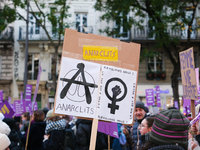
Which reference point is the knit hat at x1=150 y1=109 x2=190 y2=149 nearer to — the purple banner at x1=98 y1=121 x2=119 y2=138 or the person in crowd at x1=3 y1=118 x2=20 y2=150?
the purple banner at x1=98 y1=121 x2=119 y2=138

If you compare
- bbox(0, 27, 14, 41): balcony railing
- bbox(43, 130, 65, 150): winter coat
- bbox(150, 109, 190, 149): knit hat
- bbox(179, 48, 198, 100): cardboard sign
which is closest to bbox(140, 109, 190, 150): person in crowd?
bbox(150, 109, 190, 149): knit hat

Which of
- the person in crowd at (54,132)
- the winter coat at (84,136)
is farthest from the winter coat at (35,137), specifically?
the winter coat at (84,136)

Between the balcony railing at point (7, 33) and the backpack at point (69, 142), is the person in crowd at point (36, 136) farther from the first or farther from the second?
the balcony railing at point (7, 33)

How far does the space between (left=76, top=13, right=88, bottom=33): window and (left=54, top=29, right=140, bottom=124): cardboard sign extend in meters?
19.0

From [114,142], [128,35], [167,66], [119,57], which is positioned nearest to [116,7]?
[128,35]

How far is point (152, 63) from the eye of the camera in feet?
69.1

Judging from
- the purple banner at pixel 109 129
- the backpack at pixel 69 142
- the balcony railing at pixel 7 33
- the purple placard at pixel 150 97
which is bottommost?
the purple placard at pixel 150 97

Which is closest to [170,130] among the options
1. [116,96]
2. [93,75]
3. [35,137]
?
[116,96]

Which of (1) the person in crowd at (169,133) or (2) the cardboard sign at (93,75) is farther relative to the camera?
(2) the cardboard sign at (93,75)

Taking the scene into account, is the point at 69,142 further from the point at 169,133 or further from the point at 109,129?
the point at 169,133

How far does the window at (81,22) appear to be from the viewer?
22000 millimetres

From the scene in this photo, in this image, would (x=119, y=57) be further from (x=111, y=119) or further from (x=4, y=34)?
(x=4, y=34)

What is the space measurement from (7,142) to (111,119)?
1121 millimetres

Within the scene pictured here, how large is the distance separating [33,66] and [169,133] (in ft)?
68.1
